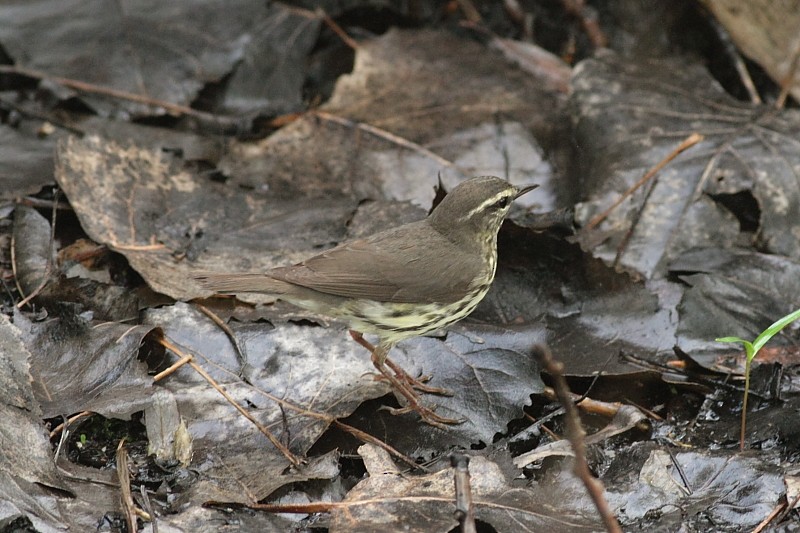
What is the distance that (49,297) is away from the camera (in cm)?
471

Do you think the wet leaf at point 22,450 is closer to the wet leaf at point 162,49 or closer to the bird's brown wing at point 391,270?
the bird's brown wing at point 391,270

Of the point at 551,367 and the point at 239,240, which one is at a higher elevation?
the point at 551,367

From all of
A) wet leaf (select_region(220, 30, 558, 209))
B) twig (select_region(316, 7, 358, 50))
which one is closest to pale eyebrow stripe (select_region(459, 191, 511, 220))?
wet leaf (select_region(220, 30, 558, 209))

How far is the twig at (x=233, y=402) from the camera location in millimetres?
4054

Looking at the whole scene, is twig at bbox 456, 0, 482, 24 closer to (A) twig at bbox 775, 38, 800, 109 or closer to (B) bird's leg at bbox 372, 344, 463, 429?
(A) twig at bbox 775, 38, 800, 109

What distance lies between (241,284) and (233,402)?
556 millimetres

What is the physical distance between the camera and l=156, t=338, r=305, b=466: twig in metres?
4.05

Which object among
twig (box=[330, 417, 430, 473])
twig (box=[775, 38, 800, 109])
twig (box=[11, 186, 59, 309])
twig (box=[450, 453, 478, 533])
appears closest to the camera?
twig (box=[450, 453, 478, 533])

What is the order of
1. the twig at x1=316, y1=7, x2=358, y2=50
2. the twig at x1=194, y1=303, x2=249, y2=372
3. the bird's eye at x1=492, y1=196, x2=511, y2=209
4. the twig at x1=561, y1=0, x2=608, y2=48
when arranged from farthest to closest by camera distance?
1. the twig at x1=561, y1=0, x2=608, y2=48
2. the twig at x1=316, y1=7, x2=358, y2=50
3. the bird's eye at x1=492, y1=196, x2=511, y2=209
4. the twig at x1=194, y1=303, x2=249, y2=372

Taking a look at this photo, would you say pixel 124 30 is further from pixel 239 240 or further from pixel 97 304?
pixel 97 304

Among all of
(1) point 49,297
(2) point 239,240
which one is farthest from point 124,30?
(1) point 49,297

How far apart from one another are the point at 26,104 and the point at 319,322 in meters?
3.09

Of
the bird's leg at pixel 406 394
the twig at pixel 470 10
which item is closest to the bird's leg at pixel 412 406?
the bird's leg at pixel 406 394

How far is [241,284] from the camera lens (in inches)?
176
